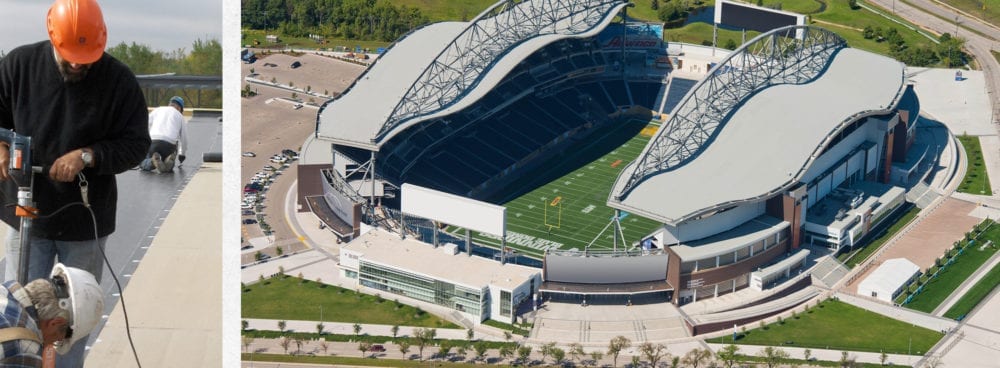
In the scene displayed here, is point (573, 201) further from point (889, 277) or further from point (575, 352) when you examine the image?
point (575, 352)

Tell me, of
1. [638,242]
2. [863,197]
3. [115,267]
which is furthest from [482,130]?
[115,267]

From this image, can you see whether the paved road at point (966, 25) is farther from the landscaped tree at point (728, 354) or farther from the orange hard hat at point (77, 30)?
the orange hard hat at point (77, 30)

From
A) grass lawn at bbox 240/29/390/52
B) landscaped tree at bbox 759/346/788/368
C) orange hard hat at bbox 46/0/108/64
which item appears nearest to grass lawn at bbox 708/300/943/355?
landscaped tree at bbox 759/346/788/368

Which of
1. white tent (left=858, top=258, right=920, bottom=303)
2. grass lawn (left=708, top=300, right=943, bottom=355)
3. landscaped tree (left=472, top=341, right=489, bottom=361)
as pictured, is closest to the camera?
landscaped tree (left=472, top=341, right=489, bottom=361)

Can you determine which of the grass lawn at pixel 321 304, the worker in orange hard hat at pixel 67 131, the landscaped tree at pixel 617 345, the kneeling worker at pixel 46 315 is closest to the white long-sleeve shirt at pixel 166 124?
the worker in orange hard hat at pixel 67 131

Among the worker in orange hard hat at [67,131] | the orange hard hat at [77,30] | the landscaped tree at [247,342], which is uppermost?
the orange hard hat at [77,30]

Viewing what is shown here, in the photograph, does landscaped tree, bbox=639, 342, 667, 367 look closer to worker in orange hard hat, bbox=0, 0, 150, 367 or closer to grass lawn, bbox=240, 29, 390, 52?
worker in orange hard hat, bbox=0, 0, 150, 367
